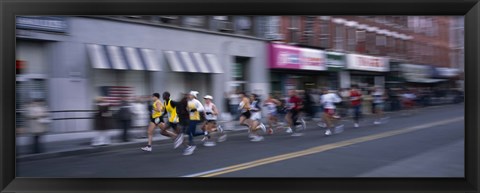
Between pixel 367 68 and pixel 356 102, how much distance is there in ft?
13.0

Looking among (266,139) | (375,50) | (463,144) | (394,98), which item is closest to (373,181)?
(463,144)

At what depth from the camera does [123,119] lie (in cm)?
1139

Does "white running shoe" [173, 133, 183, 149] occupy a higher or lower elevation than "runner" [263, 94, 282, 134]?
lower

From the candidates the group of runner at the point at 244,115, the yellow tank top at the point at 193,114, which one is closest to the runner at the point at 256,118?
the group of runner at the point at 244,115

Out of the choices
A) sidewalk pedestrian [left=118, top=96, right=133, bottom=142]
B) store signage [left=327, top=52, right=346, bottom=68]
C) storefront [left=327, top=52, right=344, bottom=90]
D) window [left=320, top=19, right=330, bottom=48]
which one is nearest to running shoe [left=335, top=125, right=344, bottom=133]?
storefront [left=327, top=52, right=344, bottom=90]

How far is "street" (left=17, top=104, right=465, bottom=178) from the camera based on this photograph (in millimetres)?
7629

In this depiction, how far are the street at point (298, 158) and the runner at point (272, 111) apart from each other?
641 mm

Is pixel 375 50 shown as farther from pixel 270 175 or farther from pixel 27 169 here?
pixel 27 169

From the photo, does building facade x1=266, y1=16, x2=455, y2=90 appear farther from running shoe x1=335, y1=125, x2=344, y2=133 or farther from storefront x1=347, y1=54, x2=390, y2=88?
running shoe x1=335, y1=125, x2=344, y2=133

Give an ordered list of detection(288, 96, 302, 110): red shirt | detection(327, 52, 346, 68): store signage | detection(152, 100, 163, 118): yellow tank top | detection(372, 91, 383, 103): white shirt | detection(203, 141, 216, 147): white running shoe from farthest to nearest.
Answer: detection(288, 96, 302, 110): red shirt
detection(372, 91, 383, 103): white shirt
detection(203, 141, 216, 147): white running shoe
detection(327, 52, 346, 68): store signage
detection(152, 100, 163, 118): yellow tank top

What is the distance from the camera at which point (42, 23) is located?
27.2 feet

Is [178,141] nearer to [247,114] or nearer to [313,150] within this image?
[247,114]

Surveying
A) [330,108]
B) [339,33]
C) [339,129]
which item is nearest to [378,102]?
[330,108]

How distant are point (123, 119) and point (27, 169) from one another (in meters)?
4.09
